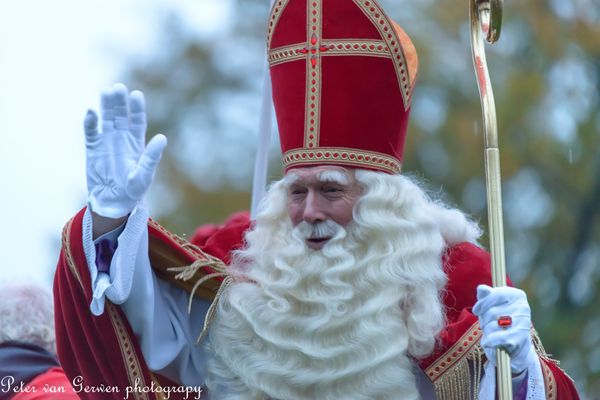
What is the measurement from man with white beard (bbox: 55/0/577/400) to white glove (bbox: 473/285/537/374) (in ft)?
0.14

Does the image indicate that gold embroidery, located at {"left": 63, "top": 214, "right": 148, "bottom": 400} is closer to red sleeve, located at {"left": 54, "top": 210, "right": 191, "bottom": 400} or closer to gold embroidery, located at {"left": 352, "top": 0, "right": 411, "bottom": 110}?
red sleeve, located at {"left": 54, "top": 210, "right": 191, "bottom": 400}

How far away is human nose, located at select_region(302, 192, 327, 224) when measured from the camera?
5.22 meters

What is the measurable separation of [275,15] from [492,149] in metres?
1.10

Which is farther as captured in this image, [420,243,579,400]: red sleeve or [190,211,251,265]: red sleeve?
[190,211,251,265]: red sleeve

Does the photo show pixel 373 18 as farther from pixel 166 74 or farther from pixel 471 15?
pixel 166 74

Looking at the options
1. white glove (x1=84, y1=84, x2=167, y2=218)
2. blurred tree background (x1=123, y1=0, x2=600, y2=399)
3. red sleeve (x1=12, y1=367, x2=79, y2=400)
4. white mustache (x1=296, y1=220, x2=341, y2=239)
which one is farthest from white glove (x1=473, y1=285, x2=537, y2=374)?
blurred tree background (x1=123, y1=0, x2=600, y2=399)

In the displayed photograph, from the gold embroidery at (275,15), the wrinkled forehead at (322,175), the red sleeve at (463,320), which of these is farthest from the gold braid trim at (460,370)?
the gold embroidery at (275,15)

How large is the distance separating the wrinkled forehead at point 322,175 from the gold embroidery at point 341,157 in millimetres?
27

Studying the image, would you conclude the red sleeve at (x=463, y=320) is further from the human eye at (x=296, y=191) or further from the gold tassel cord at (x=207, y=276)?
the gold tassel cord at (x=207, y=276)

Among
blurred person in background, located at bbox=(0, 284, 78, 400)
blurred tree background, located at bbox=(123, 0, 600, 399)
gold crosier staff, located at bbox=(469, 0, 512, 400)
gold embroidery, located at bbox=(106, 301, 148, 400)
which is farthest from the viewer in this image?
blurred tree background, located at bbox=(123, 0, 600, 399)

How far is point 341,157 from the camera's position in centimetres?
529

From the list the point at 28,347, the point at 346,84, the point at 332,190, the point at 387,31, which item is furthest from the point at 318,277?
the point at 28,347

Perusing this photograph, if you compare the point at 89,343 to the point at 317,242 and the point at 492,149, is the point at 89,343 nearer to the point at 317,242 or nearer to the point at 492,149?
the point at 317,242

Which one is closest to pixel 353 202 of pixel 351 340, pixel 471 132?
pixel 351 340
